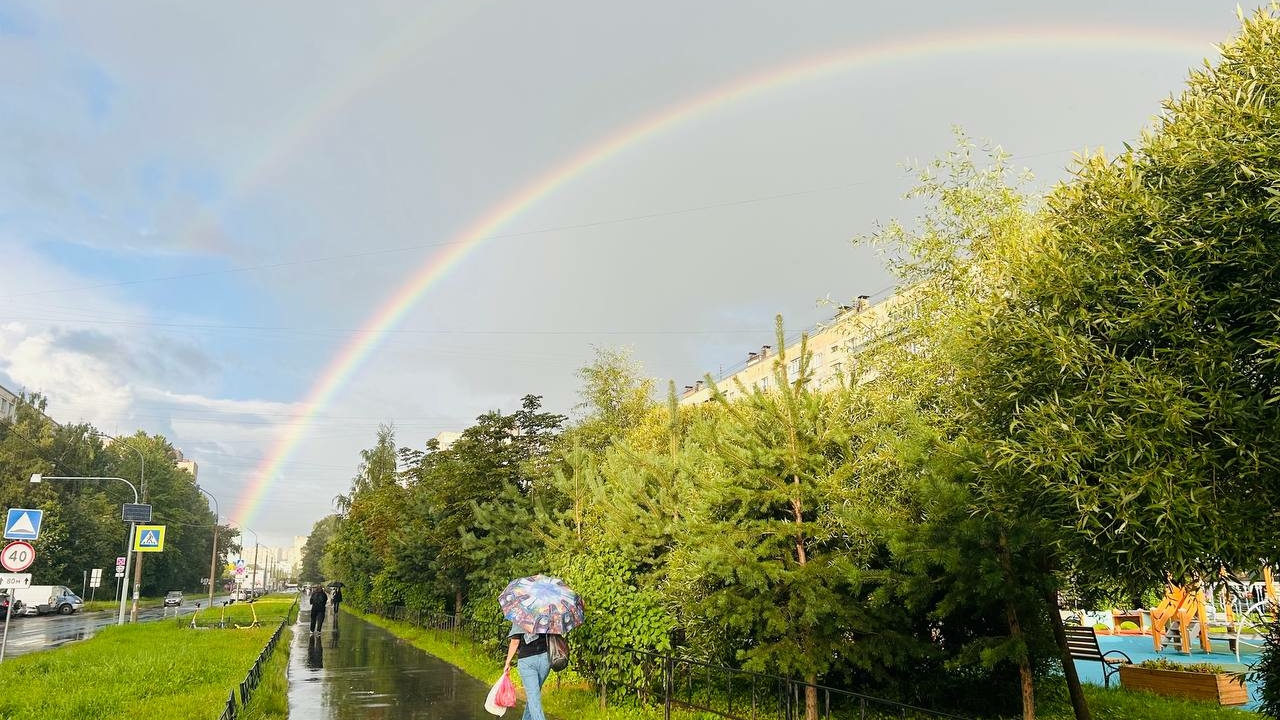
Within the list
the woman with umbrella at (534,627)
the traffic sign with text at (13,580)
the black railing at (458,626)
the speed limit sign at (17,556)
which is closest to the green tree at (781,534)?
the woman with umbrella at (534,627)

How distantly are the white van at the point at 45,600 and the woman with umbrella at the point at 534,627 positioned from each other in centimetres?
5179

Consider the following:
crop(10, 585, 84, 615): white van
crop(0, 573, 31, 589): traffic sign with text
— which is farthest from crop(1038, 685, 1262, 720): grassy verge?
crop(10, 585, 84, 615): white van

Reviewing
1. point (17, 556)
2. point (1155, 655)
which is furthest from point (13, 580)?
point (1155, 655)

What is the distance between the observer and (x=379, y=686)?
15656 millimetres

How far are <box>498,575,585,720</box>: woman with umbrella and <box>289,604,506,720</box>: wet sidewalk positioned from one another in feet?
12.1

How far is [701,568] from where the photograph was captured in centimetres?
1036

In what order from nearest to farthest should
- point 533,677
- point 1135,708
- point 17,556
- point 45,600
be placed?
point 533,677, point 1135,708, point 17,556, point 45,600

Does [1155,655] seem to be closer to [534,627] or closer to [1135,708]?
[1135,708]

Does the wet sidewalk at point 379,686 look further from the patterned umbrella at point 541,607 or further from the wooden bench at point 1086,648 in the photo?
the wooden bench at point 1086,648

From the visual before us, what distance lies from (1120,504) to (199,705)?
458 inches

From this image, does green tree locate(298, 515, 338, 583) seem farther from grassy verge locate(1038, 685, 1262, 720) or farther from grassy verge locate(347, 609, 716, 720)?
grassy verge locate(1038, 685, 1262, 720)

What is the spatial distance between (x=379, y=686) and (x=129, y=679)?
420cm

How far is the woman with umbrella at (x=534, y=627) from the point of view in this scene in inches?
344

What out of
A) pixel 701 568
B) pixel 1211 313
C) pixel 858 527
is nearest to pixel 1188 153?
pixel 1211 313
